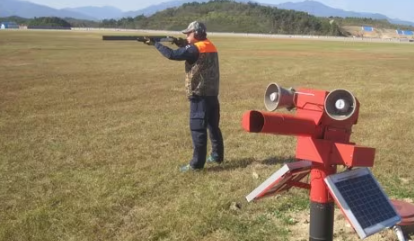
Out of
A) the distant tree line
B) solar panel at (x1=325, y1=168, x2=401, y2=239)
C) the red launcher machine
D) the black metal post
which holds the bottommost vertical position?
the distant tree line

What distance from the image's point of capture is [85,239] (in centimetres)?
448

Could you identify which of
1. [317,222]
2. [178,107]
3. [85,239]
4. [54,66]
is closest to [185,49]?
[85,239]

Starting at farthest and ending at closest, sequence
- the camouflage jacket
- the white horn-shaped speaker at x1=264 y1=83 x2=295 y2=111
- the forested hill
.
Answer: the forested hill
the camouflage jacket
the white horn-shaped speaker at x1=264 y1=83 x2=295 y2=111

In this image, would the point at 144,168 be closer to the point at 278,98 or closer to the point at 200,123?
the point at 200,123

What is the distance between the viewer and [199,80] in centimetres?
641

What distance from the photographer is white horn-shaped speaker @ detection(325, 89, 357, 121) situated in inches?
103

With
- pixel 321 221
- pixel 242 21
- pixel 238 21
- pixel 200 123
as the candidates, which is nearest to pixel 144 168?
pixel 200 123

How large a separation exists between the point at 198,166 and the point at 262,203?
148 centimetres

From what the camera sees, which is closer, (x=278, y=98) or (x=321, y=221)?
(x=278, y=98)

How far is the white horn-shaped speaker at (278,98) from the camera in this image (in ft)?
9.09

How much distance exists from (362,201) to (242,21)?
133 metres

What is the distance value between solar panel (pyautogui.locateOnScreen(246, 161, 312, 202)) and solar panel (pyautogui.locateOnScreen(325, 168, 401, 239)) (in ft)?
1.05

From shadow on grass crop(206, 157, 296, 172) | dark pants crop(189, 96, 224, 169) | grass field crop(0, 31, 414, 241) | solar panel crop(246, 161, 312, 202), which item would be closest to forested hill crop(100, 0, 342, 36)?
grass field crop(0, 31, 414, 241)

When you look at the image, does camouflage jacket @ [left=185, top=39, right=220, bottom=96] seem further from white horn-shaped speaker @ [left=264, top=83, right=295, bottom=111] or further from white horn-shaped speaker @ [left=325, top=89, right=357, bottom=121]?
white horn-shaped speaker @ [left=325, top=89, right=357, bottom=121]
